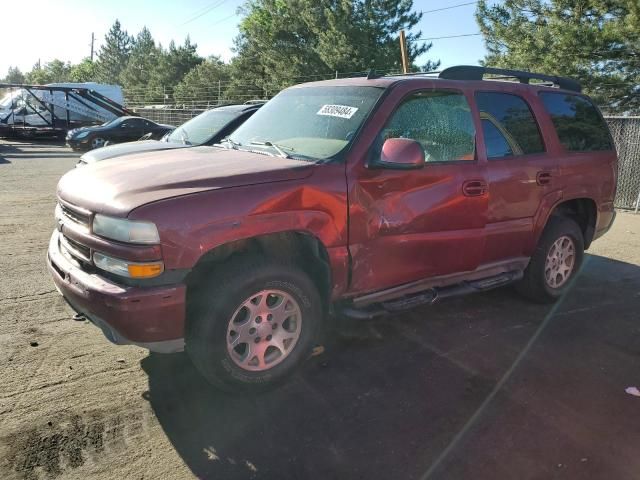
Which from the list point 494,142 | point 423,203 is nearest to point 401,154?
point 423,203

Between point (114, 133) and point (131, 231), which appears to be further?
point (114, 133)

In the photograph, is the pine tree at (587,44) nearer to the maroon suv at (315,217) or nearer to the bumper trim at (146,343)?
the maroon suv at (315,217)

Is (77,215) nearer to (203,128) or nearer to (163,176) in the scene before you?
(163,176)

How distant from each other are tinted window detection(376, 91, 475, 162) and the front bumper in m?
1.80

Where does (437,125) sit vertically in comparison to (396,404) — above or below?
above

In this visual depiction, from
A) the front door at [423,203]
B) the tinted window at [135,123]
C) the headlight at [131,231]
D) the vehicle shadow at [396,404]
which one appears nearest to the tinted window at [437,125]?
the front door at [423,203]

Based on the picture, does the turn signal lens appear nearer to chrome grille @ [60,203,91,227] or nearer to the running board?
chrome grille @ [60,203,91,227]

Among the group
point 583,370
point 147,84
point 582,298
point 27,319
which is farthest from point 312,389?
point 147,84

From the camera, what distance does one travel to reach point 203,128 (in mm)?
8766

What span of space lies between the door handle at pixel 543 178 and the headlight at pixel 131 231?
10.8 feet

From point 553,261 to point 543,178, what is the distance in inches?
35.3

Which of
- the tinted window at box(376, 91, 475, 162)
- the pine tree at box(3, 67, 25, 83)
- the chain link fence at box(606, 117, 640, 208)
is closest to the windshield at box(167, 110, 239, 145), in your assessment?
the tinted window at box(376, 91, 475, 162)

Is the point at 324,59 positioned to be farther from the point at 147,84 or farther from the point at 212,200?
the point at 147,84

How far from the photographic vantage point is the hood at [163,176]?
298 cm
